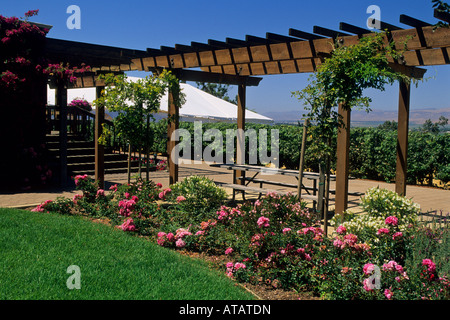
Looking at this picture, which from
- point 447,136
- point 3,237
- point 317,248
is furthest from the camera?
point 447,136

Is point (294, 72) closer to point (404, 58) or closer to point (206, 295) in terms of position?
point (404, 58)

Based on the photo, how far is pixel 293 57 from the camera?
752 centimetres

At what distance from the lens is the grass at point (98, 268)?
3850 millimetres

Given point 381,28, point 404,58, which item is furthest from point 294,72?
point 381,28

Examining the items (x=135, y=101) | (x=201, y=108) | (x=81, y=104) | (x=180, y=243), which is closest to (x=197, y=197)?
(x=180, y=243)

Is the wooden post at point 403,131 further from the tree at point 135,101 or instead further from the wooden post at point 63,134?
the wooden post at point 63,134

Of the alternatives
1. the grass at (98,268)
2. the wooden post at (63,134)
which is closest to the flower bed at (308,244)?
the grass at (98,268)

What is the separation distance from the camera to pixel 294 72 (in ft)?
34.1

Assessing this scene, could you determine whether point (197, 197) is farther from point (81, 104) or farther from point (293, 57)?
point (81, 104)

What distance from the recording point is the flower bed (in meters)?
3.98

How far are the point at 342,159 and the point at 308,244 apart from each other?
218 centimetres

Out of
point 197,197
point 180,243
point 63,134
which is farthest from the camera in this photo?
point 63,134
